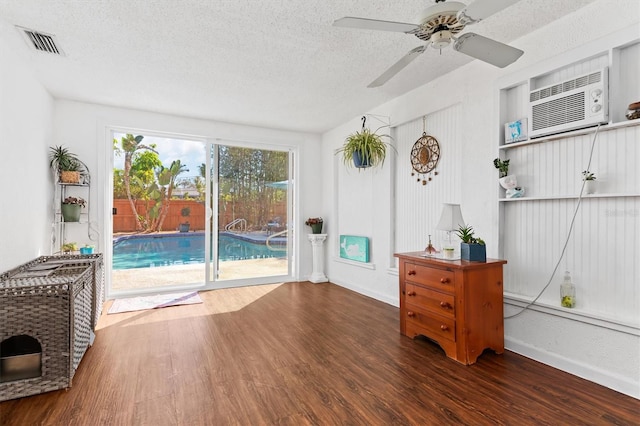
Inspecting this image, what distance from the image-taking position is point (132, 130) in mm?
4480

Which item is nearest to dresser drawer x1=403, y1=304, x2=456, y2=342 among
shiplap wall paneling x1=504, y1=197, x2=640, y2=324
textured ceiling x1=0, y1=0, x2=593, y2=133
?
shiplap wall paneling x1=504, y1=197, x2=640, y2=324

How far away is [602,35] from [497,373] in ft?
7.96

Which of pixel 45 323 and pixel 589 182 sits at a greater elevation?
pixel 589 182

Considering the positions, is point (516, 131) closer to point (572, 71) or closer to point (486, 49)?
point (572, 71)

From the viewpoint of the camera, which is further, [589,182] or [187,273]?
[187,273]

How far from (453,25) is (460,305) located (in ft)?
6.17

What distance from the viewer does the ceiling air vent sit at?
2.56 meters

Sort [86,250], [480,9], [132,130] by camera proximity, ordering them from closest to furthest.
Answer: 1. [480,9]
2. [86,250]
3. [132,130]

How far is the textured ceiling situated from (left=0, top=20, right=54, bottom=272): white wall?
0.69 ft

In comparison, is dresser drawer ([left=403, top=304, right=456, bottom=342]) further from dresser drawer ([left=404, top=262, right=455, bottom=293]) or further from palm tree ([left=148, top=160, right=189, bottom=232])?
palm tree ([left=148, top=160, right=189, bottom=232])

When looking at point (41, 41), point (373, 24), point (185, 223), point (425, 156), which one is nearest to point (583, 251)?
point (425, 156)

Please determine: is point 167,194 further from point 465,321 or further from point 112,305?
point 465,321

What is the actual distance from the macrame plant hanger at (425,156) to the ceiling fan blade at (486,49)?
1.61 meters

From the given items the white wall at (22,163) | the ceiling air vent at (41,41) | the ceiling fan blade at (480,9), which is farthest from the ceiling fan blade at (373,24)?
the white wall at (22,163)
